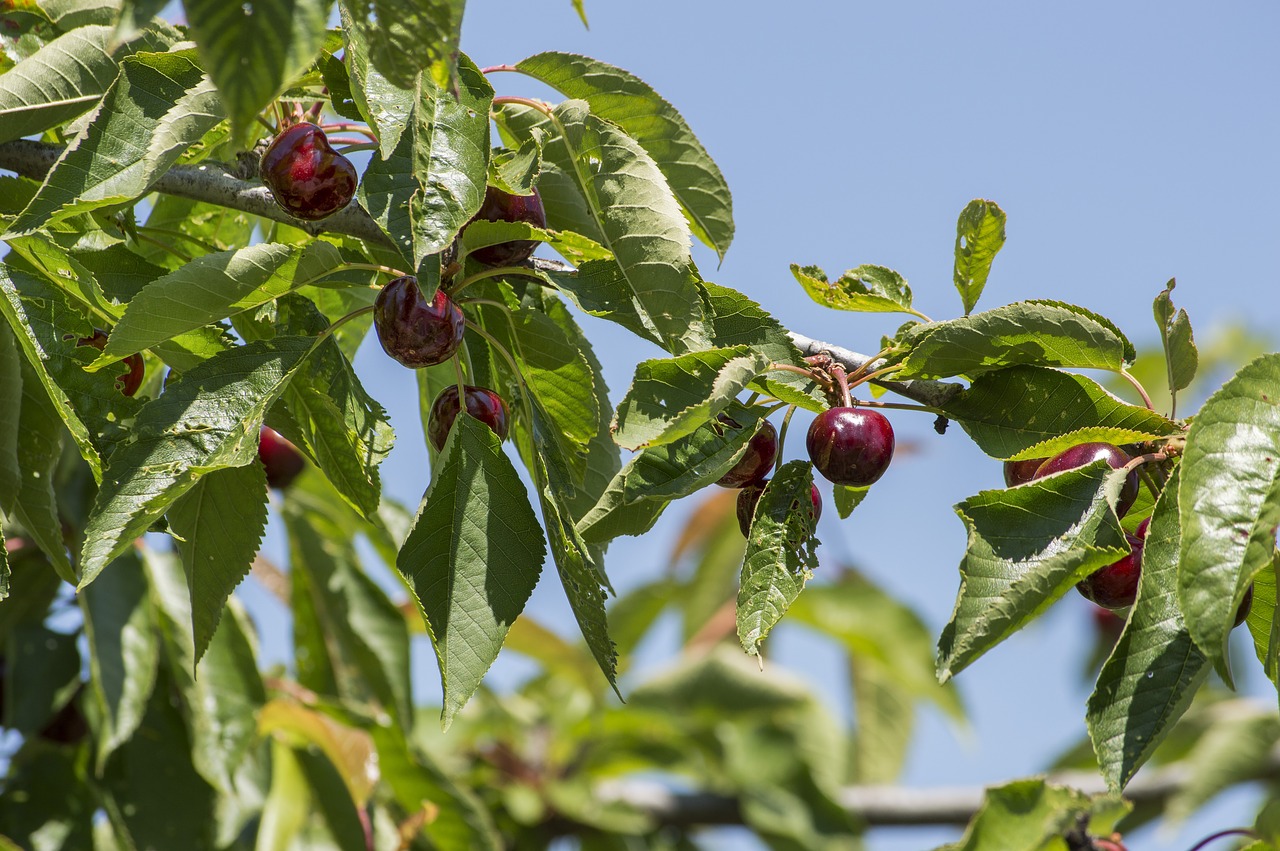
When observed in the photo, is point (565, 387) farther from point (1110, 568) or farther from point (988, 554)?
point (1110, 568)

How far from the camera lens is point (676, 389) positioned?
147 cm

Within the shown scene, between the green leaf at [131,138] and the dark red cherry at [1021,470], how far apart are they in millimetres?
1165

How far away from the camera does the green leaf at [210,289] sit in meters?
1.44

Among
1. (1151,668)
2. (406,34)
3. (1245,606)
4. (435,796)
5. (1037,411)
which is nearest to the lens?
(406,34)

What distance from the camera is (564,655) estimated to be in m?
4.69

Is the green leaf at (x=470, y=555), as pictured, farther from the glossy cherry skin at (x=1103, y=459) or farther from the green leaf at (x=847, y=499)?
the glossy cherry skin at (x=1103, y=459)

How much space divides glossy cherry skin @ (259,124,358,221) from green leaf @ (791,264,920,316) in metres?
0.65

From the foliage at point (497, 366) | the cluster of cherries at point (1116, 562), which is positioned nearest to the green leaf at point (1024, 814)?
the foliage at point (497, 366)

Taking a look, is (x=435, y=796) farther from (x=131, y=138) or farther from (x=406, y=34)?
(x=406, y=34)

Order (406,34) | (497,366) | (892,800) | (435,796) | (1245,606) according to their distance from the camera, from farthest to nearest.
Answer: (892,800), (435,796), (497,366), (1245,606), (406,34)

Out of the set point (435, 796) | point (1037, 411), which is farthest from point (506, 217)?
point (435, 796)

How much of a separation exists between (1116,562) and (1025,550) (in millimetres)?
195

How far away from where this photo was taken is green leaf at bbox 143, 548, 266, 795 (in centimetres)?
287

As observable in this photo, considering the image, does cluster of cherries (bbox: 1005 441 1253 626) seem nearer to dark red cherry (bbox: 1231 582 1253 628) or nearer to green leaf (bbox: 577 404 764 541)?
dark red cherry (bbox: 1231 582 1253 628)
